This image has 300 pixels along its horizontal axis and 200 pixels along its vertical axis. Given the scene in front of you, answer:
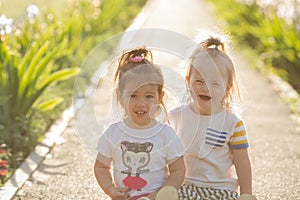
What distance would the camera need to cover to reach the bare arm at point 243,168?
3439 mm

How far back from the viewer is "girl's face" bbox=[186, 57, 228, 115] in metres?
3.46

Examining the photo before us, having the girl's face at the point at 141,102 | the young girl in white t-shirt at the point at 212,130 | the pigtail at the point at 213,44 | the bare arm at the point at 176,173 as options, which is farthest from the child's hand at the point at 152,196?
the pigtail at the point at 213,44

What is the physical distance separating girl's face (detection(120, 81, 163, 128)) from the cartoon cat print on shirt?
107 mm

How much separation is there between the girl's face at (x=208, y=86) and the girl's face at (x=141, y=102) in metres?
0.28

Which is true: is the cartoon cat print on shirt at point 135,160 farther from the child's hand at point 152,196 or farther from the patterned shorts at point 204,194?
the patterned shorts at point 204,194

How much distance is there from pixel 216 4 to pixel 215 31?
12735mm

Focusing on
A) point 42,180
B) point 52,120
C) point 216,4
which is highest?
point 216,4

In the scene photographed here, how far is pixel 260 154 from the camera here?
540 cm

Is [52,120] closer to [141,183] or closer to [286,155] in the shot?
[286,155]

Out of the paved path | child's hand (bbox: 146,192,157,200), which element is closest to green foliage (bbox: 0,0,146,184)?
the paved path

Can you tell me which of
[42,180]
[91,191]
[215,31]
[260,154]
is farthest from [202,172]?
[260,154]

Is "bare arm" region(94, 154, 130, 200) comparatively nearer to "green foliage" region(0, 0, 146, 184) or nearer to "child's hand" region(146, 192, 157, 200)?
"child's hand" region(146, 192, 157, 200)

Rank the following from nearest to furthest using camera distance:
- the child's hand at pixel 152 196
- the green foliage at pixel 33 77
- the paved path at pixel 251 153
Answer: the child's hand at pixel 152 196
the paved path at pixel 251 153
the green foliage at pixel 33 77

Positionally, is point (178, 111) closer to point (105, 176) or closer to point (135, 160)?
point (135, 160)
